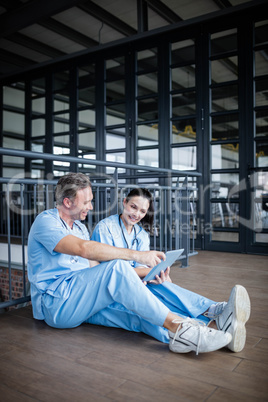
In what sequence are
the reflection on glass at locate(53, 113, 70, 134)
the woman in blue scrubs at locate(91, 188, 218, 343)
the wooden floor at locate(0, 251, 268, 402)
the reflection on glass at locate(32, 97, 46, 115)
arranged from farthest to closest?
the reflection on glass at locate(32, 97, 46, 115) < the reflection on glass at locate(53, 113, 70, 134) < the woman in blue scrubs at locate(91, 188, 218, 343) < the wooden floor at locate(0, 251, 268, 402)

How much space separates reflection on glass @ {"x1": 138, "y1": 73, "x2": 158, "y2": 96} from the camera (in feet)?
17.0

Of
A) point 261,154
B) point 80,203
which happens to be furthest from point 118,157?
point 80,203

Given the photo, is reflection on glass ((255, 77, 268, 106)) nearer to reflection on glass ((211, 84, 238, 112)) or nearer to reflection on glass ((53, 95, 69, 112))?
reflection on glass ((211, 84, 238, 112))

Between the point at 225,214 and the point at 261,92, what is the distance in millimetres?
1561

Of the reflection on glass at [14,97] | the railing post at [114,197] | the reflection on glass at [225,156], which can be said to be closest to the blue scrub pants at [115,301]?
the railing post at [114,197]

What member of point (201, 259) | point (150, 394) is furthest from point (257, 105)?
point (150, 394)

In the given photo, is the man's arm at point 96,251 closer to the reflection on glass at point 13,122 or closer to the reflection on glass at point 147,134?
the reflection on glass at point 147,134

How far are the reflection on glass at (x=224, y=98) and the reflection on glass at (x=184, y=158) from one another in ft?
2.01

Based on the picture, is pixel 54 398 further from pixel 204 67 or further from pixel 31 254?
pixel 204 67

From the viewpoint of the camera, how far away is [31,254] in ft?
6.23

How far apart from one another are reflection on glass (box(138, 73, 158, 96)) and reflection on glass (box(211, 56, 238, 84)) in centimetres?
84

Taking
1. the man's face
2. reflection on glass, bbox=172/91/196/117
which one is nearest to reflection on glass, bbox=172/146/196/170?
reflection on glass, bbox=172/91/196/117

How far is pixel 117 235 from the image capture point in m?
2.14

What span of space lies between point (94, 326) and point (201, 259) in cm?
239
